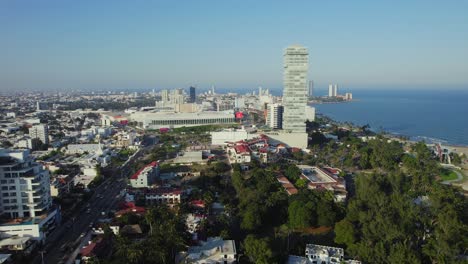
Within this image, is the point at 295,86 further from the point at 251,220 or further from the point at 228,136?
the point at 251,220

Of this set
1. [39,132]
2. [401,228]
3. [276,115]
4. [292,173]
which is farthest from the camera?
[276,115]

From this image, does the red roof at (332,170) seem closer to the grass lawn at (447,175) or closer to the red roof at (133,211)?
the grass lawn at (447,175)

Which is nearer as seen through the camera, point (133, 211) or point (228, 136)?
point (133, 211)

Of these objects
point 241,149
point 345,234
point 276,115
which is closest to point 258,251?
point 345,234

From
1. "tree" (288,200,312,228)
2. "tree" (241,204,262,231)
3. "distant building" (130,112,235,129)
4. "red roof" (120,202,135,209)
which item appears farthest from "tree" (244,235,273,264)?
"distant building" (130,112,235,129)

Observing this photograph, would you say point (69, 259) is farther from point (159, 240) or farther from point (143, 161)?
point (143, 161)

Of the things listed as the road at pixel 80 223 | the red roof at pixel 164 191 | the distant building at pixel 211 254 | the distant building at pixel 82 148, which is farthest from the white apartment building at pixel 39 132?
the distant building at pixel 211 254

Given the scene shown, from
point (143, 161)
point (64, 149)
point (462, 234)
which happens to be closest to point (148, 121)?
point (64, 149)
